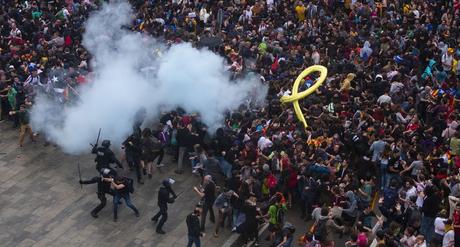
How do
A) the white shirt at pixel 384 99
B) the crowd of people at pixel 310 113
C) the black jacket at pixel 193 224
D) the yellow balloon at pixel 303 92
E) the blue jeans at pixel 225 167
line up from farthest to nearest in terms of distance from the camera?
the yellow balloon at pixel 303 92
the white shirt at pixel 384 99
the blue jeans at pixel 225 167
the crowd of people at pixel 310 113
the black jacket at pixel 193 224

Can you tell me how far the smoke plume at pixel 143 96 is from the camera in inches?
773

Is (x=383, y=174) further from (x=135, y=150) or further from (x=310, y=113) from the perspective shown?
(x=135, y=150)

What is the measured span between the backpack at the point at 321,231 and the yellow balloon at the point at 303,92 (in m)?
4.19

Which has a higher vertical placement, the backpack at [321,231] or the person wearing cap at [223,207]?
the person wearing cap at [223,207]

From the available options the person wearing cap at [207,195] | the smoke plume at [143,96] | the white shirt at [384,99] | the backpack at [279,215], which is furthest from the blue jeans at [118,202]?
the white shirt at [384,99]

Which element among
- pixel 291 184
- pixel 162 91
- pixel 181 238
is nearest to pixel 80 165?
pixel 162 91

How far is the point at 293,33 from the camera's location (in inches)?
973

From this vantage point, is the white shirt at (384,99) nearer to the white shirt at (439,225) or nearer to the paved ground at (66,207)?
the paved ground at (66,207)

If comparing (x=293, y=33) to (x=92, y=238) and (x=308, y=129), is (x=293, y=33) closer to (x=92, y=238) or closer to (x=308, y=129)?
(x=308, y=129)

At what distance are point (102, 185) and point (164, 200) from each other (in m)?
1.57

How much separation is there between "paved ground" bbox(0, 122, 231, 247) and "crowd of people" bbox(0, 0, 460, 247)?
50 cm

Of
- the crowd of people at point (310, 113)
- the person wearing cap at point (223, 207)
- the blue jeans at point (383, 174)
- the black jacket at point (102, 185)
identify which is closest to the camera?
the crowd of people at point (310, 113)

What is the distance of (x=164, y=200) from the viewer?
1623 cm

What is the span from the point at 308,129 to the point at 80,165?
613 cm
